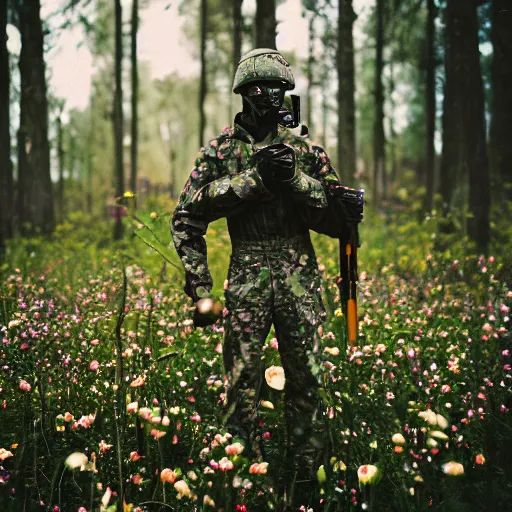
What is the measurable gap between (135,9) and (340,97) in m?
8.17

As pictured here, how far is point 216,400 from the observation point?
377cm

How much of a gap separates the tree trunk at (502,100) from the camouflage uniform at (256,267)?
957 cm

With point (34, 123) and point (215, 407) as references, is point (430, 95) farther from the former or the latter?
point (215, 407)

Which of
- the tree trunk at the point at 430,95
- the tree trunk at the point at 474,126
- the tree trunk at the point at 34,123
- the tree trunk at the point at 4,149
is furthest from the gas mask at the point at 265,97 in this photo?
the tree trunk at the point at 430,95

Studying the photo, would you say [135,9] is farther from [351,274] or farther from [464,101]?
[351,274]

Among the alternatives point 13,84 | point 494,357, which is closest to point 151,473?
point 494,357

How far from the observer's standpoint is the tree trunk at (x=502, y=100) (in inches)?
461

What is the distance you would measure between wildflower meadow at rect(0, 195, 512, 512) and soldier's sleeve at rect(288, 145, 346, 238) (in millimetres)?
514

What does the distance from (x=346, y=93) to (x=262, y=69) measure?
390 inches

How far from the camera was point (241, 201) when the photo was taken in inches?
117

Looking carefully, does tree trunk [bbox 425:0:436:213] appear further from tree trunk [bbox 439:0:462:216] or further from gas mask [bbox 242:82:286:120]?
gas mask [bbox 242:82:286:120]

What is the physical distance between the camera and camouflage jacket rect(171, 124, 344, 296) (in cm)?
297

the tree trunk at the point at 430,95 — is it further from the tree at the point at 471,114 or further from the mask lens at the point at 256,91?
the mask lens at the point at 256,91

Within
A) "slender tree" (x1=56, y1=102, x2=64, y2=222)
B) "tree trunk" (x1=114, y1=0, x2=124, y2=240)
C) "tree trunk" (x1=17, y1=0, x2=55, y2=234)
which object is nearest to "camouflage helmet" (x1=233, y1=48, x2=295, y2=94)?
"tree trunk" (x1=17, y1=0, x2=55, y2=234)
